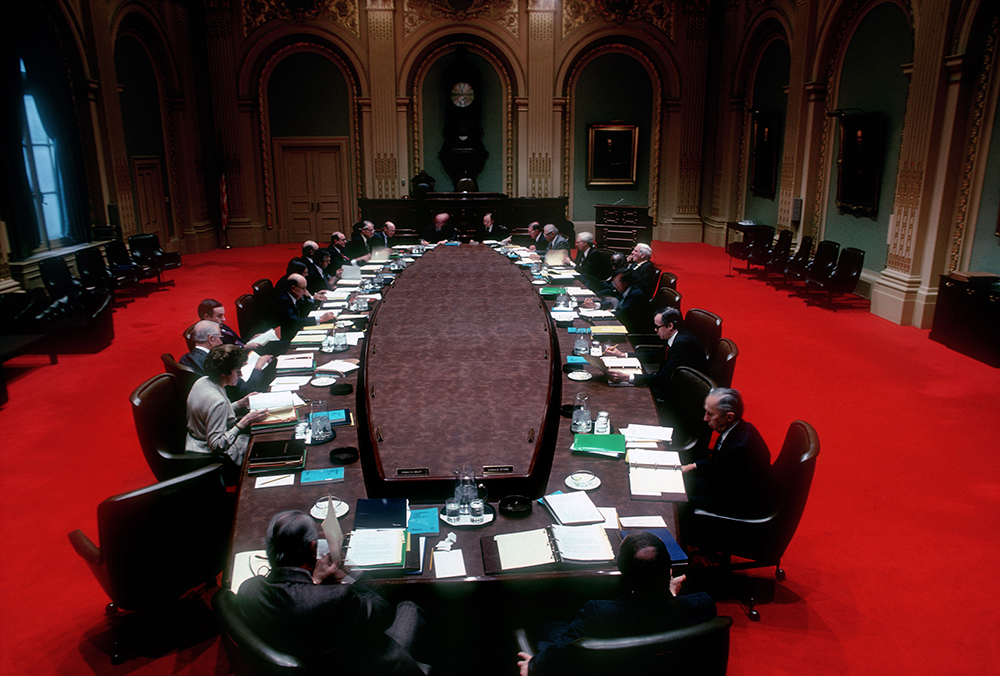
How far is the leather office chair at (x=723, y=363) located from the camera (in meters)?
4.61

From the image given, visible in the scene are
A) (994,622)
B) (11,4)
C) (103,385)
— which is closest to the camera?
(994,622)

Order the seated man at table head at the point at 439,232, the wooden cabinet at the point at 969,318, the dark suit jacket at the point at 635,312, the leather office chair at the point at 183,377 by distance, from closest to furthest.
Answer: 1. the leather office chair at the point at 183,377
2. the dark suit jacket at the point at 635,312
3. the wooden cabinet at the point at 969,318
4. the seated man at table head at the point at 439,232

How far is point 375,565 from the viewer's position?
97.7 inches

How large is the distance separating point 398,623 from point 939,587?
292 centimetres

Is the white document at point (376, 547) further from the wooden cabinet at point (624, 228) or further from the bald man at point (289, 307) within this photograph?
the wooden cabinet at point (624, 228)

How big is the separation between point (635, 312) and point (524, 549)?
14.2 feet

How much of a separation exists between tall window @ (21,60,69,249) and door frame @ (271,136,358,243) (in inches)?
214

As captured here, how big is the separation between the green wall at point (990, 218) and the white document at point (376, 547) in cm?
788

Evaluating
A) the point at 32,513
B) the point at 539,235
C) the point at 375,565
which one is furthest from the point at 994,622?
the point at 539,235

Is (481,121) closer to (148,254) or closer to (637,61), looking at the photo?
(637,61)

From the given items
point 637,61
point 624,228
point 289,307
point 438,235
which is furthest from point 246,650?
point 637,61

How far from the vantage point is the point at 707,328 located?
546 centimetres

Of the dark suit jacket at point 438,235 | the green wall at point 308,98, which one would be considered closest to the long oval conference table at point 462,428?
the dark suit jacket at point 438,235

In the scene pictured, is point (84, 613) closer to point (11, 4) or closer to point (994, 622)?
point (994, 622)
